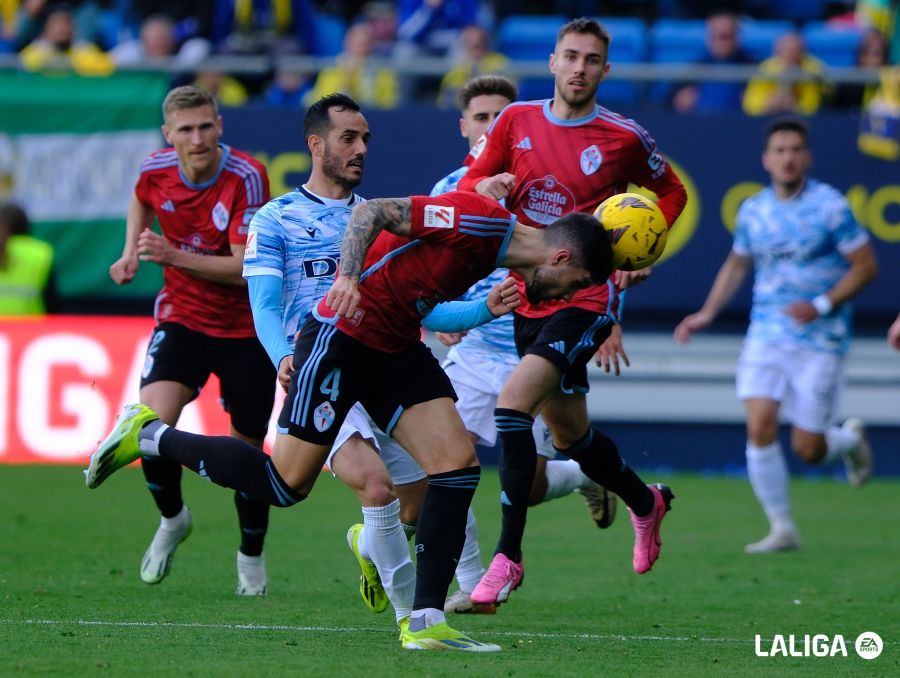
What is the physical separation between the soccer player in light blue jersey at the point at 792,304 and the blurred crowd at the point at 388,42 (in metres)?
3.69

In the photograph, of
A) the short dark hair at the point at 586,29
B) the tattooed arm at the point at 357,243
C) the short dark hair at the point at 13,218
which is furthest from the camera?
the short dark hair at the point at 13,218

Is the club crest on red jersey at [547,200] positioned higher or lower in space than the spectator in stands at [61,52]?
higher

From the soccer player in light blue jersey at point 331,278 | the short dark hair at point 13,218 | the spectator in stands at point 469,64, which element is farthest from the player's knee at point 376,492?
the short dark hair at point 13,218

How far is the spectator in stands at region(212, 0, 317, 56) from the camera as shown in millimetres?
15008

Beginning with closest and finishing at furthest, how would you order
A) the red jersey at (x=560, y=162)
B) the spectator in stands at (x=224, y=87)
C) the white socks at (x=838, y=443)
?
the red jersey at (x=560, y=162)
the white socks at (x=838, y=443)
the spectator in stands at (x=224, y=87)

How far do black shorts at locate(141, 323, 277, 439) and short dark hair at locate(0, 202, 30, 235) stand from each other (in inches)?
248

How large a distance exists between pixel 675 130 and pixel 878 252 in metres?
2.08

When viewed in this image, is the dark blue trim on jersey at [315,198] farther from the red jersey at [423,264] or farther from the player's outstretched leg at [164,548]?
the player's outstretched leg at [164,548]

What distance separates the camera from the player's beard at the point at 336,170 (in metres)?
6.59

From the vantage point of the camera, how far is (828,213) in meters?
10.5

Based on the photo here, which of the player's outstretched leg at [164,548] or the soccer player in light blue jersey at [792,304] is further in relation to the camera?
the soccer player in light blue jersey at [792,304]

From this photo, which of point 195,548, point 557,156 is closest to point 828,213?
point 557,156

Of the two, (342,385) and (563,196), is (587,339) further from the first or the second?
(342,385)

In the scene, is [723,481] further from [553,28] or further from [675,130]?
[553,28]
